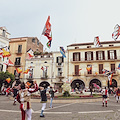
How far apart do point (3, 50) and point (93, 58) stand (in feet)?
63.8

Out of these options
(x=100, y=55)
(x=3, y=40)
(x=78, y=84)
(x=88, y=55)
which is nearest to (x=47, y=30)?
(x=3, y=40)

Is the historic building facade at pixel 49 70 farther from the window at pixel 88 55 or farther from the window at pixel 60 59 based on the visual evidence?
the window at pixel 88 55

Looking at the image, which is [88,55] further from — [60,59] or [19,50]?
[19,50]

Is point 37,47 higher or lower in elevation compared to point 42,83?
higher

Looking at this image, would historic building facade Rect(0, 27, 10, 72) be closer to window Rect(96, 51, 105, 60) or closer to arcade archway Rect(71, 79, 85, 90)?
arcade archway Rect(71, 79, 85, 90)

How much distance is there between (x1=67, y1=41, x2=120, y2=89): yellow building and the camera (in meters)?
28.4

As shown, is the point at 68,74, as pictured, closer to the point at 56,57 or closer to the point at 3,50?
the point at 56,57

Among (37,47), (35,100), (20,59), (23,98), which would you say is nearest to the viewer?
(23,98)

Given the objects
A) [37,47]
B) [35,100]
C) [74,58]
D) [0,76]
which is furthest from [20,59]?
[35,100]

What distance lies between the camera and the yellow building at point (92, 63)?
28391 millimetres

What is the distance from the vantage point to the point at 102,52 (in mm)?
29672

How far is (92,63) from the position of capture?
29734 millimetres

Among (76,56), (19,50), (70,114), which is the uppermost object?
(19,50)

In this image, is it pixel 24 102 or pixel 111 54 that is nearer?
pixel 24 102
